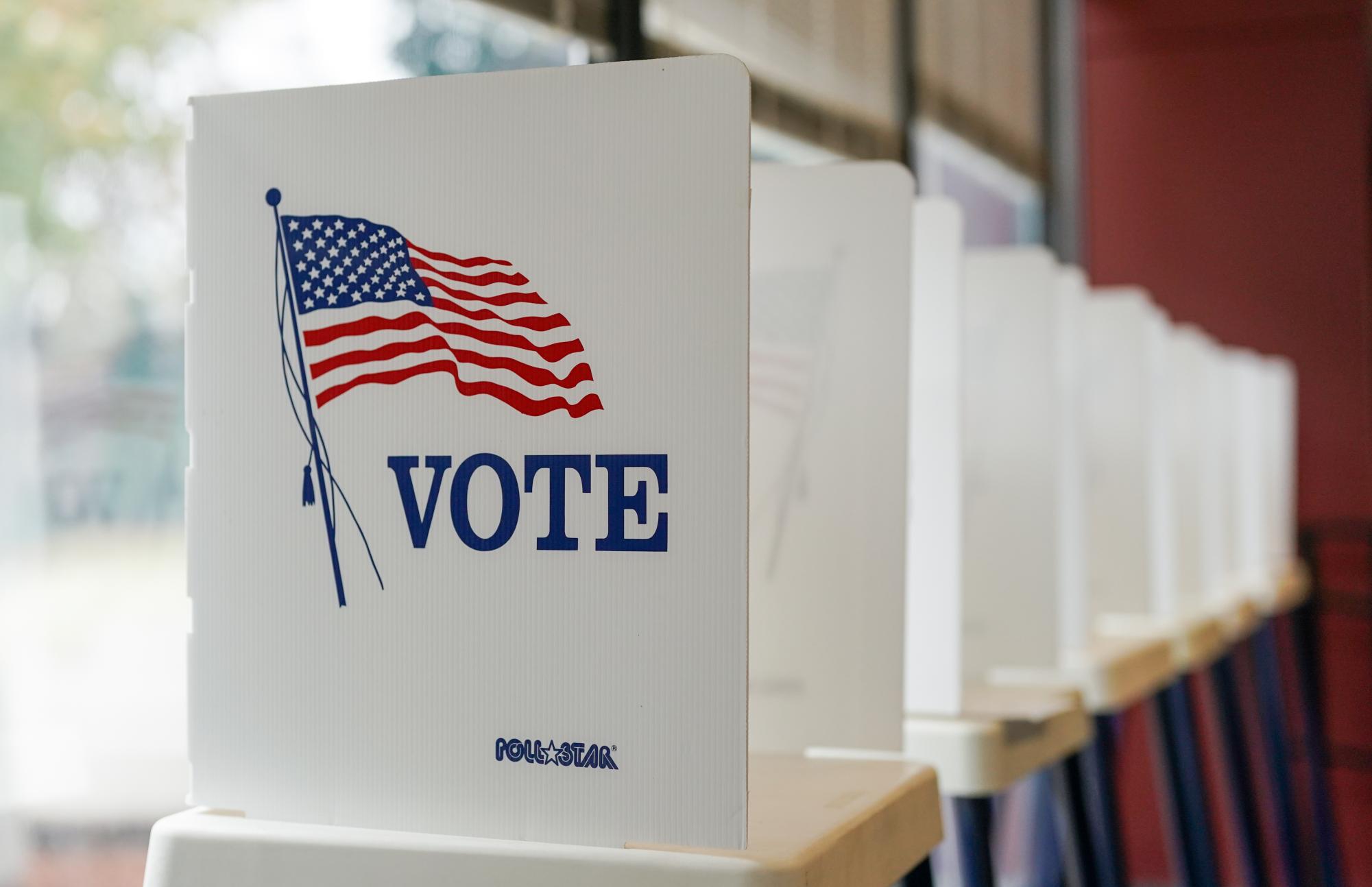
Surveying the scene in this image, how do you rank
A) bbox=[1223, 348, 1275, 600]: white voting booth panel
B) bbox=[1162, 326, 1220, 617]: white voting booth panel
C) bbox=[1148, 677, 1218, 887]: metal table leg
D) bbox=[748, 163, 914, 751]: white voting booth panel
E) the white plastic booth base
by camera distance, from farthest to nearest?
bbox=[1223, 348, 1275, 600]: white voting booth panel, bbox=[1162, 326, 1220, 617]: white voting booth panel, bbox=[1148, 677, 1218, 887]: metal table leg, bbox=[748, 163, 914, 751]: white voting booth panel, the white plastic booth base

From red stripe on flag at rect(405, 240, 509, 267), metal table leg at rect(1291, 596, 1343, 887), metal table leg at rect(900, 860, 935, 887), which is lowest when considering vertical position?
metal table leg at rect(1291, 596, 1343, 887)

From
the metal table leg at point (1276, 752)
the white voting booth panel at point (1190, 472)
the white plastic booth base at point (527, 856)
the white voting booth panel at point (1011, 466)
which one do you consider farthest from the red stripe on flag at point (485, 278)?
the metal table leg at point (1276, 752)

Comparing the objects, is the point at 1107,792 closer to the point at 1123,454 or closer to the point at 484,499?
the point at 1123,454

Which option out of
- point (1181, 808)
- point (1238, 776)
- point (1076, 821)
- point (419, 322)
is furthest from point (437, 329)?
point (1238, 776)

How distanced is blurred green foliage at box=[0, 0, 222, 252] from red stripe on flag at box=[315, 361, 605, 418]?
87 centimetres

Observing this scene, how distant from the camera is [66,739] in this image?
57.1 inches

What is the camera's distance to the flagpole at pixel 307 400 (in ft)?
2.31

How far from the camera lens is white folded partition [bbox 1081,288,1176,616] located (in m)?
2.11

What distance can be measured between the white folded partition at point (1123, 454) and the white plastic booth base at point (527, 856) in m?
1.38

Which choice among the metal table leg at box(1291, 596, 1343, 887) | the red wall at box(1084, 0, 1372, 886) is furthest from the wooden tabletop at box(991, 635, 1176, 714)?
the red wall at box(1084, 0, 1372, 886)

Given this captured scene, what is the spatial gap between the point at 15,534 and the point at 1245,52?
405 centimetres

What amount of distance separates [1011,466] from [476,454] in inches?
36.0

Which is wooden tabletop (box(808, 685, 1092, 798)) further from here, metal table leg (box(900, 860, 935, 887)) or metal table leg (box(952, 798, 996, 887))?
metal table leg (box(900, 860, 935, 887))

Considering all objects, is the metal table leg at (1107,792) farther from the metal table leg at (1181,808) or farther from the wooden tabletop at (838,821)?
the wooden tabletop at (838,821)
